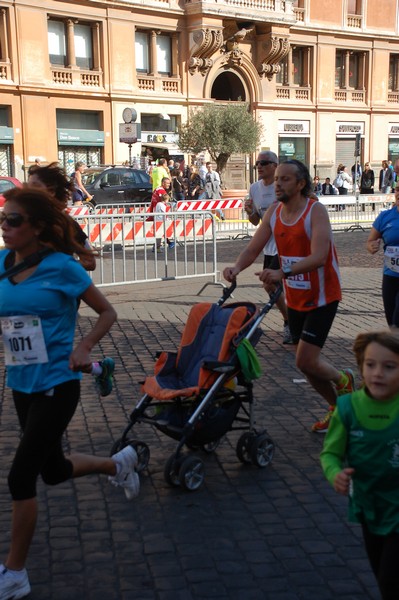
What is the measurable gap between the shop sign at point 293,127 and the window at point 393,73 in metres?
8.62


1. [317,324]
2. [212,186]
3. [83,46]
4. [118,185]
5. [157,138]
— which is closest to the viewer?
[317,324]

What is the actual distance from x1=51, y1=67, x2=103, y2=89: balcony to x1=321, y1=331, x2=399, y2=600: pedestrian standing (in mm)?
34981

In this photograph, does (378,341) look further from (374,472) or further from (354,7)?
(354,7)

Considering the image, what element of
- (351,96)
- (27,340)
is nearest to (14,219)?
(27,340)

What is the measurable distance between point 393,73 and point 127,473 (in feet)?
169

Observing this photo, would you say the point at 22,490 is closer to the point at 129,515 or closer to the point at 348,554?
the point at 129,515

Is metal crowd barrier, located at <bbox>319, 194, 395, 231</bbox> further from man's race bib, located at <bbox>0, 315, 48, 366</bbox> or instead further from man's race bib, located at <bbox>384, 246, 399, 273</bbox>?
man's race bib, located at <bbox>0, 315, 48, 366</bbox>

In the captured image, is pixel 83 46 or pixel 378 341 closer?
pixel 378 341

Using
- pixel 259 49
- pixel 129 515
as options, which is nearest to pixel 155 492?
pixel 129 515

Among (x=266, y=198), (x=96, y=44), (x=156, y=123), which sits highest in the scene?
(x=96, y=44)

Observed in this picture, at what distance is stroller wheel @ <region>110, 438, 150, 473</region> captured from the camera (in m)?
4.79

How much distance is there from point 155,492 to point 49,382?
1.48 meters

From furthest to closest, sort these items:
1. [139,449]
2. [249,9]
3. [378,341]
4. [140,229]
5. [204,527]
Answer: [249,9]
[140,229]
[139,449]
[204,527]
[378,341]

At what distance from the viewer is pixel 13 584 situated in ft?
11.2
